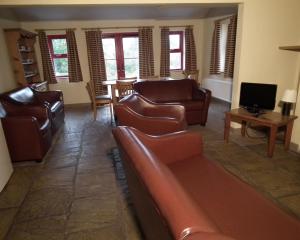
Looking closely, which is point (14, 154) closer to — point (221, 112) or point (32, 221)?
point (32, 221)

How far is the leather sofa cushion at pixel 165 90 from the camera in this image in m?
4.35

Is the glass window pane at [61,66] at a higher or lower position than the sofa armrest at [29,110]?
higher

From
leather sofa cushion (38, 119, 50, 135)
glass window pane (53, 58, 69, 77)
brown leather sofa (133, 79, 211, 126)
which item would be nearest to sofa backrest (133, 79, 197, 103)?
brown leather sofa (133, 79, 211, 126)

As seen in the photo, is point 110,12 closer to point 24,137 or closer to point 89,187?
point 24,137

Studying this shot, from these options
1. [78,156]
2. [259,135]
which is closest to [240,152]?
[259,135]

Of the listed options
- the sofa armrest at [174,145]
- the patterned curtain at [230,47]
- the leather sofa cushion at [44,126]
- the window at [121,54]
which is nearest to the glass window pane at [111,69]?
the window at [121,54]

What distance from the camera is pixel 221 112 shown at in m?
5.09

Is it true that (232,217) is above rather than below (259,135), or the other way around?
above

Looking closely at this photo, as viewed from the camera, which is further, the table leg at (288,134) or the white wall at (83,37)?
the white wall at (83,37)

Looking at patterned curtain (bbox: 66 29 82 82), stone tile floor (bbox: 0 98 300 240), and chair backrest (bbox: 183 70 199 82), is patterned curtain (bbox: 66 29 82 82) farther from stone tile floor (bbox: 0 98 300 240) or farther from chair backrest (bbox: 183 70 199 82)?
chair backrest (bbox: 183 70 199 82)

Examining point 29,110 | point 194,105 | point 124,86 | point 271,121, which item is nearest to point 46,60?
point 124,86

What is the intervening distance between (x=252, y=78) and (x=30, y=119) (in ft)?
11.0

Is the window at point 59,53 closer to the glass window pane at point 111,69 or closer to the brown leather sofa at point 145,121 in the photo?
the glass window pane at point 111,69

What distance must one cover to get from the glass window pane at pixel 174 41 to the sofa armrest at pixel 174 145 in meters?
5.21
